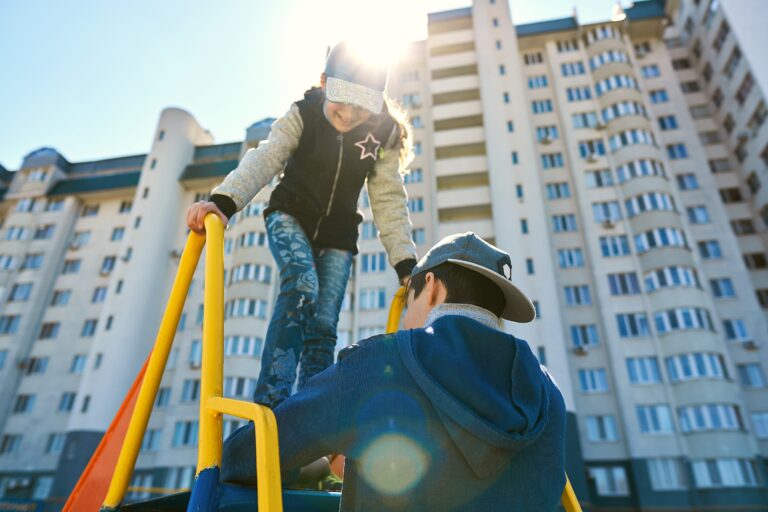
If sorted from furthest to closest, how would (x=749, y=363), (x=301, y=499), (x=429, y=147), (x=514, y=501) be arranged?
(x=429, y=147), (x=749, y=363), (x=301, y=499), (x=514, y=501)

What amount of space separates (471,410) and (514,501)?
1.11ft

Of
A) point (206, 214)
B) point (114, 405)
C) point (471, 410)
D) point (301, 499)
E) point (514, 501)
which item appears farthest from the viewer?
point (114, 405)

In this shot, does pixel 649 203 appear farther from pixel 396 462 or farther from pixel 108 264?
pixel 108 264

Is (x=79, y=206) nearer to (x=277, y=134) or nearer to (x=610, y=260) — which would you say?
(x=610, y=260)

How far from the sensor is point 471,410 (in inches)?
47.9

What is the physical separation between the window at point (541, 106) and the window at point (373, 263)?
57.6ft

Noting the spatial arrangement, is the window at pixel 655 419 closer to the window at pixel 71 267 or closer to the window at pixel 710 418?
the window at pixel 710 418

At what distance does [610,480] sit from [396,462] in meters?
29.9

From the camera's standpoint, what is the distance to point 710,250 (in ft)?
103

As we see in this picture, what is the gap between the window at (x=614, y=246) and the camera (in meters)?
30.8

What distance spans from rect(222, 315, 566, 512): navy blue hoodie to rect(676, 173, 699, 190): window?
128 feet

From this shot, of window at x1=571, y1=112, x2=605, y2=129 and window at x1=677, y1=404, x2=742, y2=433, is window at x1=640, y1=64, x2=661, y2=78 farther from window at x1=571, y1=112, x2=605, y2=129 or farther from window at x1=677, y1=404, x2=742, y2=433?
window at x1=677, y1=404, x2=742, y2=433

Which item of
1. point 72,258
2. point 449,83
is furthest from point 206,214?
point 72,258

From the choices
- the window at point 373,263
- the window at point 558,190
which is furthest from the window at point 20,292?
the window at point 558,190
